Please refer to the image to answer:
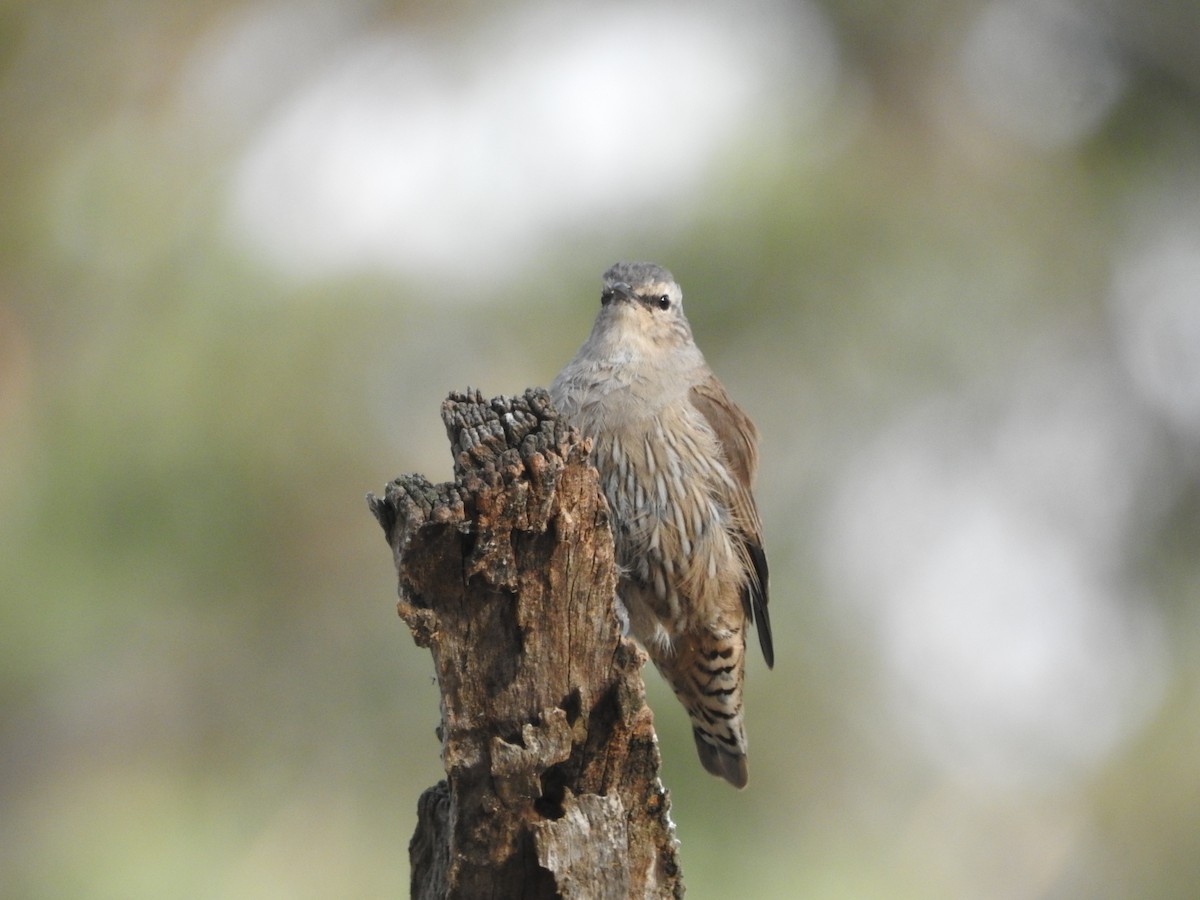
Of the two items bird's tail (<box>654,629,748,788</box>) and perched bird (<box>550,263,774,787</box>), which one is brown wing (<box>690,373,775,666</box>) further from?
bird's tail (<box>654,629,748,788</box>)

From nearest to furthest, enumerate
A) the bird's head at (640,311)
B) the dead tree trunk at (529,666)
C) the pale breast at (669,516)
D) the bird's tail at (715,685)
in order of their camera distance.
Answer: the dead tree trunk at (529,666)
the pale breast at (669,516)
the bird's head at (640,311)
the bird's tail at (715,685)

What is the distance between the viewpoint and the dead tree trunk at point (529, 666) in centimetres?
225

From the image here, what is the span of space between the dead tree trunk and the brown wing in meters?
1.23

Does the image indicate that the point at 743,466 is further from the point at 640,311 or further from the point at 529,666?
the point at 529,666

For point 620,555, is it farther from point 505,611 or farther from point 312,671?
point 312,671

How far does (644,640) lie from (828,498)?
2.37m

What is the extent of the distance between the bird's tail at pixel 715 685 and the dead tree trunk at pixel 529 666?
127 cm

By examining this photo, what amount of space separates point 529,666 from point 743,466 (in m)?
1.47

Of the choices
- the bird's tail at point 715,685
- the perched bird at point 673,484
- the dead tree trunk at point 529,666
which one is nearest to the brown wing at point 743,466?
the perched bird at point 673,484

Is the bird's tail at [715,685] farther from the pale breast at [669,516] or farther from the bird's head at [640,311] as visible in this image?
the bird's head at [640,311]

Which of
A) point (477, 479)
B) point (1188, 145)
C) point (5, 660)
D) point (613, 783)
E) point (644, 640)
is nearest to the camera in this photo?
point (477, 479)

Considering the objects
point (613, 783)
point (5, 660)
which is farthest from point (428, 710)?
point (613, 783)

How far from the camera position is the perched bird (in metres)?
3.36

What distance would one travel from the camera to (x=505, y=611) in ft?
7.74
